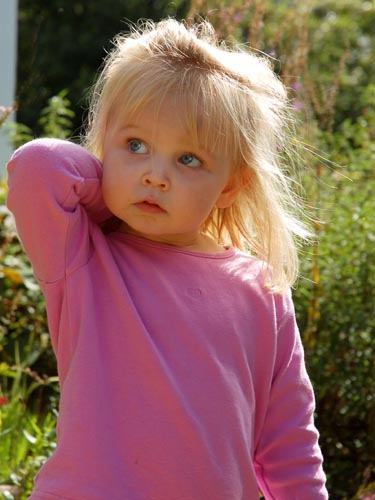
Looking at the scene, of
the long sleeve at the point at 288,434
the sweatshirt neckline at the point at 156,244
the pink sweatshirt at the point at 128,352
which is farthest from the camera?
the long sleeve at the point at 288,434

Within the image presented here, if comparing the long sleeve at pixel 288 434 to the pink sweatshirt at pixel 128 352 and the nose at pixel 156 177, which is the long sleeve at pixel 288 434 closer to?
the pink sweatshirt at pixel 128 352

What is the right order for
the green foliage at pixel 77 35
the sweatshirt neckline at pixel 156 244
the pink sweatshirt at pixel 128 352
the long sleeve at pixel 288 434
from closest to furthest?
the pink sweatshirt at pixel 128 352 < the sweatshirt neckline at pixel 156 244 < the long sleeve at pixel 288 434 < the green foliage at pixel 77 35

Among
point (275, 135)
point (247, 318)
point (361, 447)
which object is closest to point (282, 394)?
point (247, 318)

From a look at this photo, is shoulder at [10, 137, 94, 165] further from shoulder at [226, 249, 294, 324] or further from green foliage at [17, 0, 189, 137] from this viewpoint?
green foliage at [17, 0, 189, 137]

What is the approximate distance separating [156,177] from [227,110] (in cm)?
22

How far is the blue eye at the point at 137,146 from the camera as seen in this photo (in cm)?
227

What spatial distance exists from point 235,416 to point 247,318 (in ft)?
0.74

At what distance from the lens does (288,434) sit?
8.13ft

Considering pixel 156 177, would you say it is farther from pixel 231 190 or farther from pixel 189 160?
pixel 231 190

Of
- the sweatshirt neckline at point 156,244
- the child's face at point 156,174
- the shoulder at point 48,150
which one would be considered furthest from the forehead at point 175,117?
the sweatshirt neckline at point 156,244

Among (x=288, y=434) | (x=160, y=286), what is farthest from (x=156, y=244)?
(x=288, y=434)

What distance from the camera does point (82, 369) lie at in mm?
2199

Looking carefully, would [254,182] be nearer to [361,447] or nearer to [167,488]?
[167,488]

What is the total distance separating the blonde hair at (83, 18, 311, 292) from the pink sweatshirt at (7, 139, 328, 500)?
0.56ft
